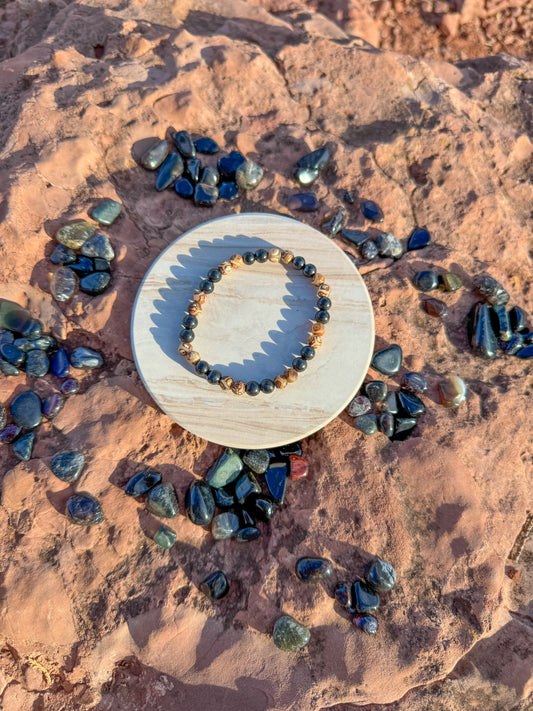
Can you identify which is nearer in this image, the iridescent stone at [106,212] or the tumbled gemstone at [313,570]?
the tumbled gemstone at [313,570]

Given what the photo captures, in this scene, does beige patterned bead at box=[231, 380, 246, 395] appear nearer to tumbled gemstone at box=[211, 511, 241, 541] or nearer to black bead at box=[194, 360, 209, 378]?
black bead at box=[194, 360, 209, 378]

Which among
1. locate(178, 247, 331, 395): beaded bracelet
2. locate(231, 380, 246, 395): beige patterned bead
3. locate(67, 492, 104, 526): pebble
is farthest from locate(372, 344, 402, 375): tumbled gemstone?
locate(67, 492, 104, 526): pebble

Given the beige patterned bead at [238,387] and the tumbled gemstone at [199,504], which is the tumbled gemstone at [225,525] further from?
the beige patterned bead at [238,387]

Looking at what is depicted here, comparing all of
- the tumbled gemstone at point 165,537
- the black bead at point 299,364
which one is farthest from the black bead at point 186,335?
the tumbled gemstone at point 165,537

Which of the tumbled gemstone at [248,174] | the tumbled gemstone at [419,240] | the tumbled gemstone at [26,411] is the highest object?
the tumbled gemstone at [248,174]

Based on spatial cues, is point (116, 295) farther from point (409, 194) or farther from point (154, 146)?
point (409, 194)

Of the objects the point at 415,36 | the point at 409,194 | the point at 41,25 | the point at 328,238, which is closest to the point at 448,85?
the point at 409,194
